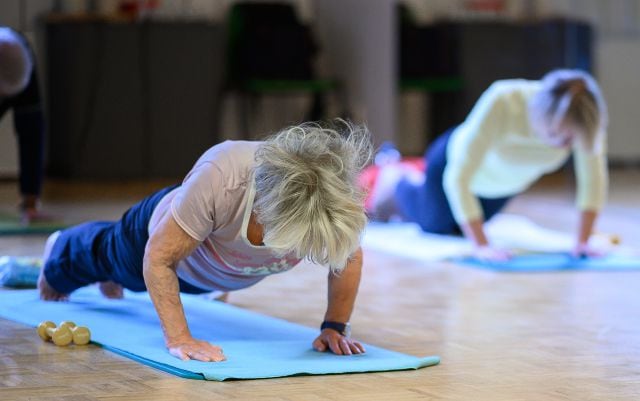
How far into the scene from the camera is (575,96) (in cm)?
381

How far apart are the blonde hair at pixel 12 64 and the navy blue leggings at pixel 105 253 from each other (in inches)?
61.3

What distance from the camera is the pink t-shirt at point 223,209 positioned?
2.35 metres

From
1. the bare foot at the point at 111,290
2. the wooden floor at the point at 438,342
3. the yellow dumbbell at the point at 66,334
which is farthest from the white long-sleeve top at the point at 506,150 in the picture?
the yellow dumbbell at the point at 66,334

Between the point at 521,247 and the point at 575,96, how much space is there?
3.56 ft

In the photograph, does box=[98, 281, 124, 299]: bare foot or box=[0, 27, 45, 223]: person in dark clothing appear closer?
box=[98, 281, 124, 299]: bare foot

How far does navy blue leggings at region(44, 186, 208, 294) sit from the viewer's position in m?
2.70

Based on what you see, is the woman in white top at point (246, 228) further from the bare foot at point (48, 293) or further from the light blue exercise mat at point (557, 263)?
the light blue exercise mat at point (557, 263)

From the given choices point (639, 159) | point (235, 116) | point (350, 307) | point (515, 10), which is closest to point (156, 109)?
point (235, 116)

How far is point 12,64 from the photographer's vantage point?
439cm

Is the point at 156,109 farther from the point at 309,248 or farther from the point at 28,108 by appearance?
the point at 309,248

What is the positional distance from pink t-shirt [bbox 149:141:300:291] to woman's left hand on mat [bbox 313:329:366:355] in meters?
0.18

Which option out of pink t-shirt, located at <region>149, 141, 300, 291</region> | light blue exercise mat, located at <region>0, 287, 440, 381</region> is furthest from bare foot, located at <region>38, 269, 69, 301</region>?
pink t-shirt, located at <region>149, 141, 300, 291</region>

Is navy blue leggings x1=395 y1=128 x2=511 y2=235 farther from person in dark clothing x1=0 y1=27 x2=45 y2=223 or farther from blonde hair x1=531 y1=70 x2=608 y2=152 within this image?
person in dark clothing x1=0 y1=27 x2=45 y2=223

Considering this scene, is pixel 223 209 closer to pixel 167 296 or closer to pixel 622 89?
pixel 167 296
